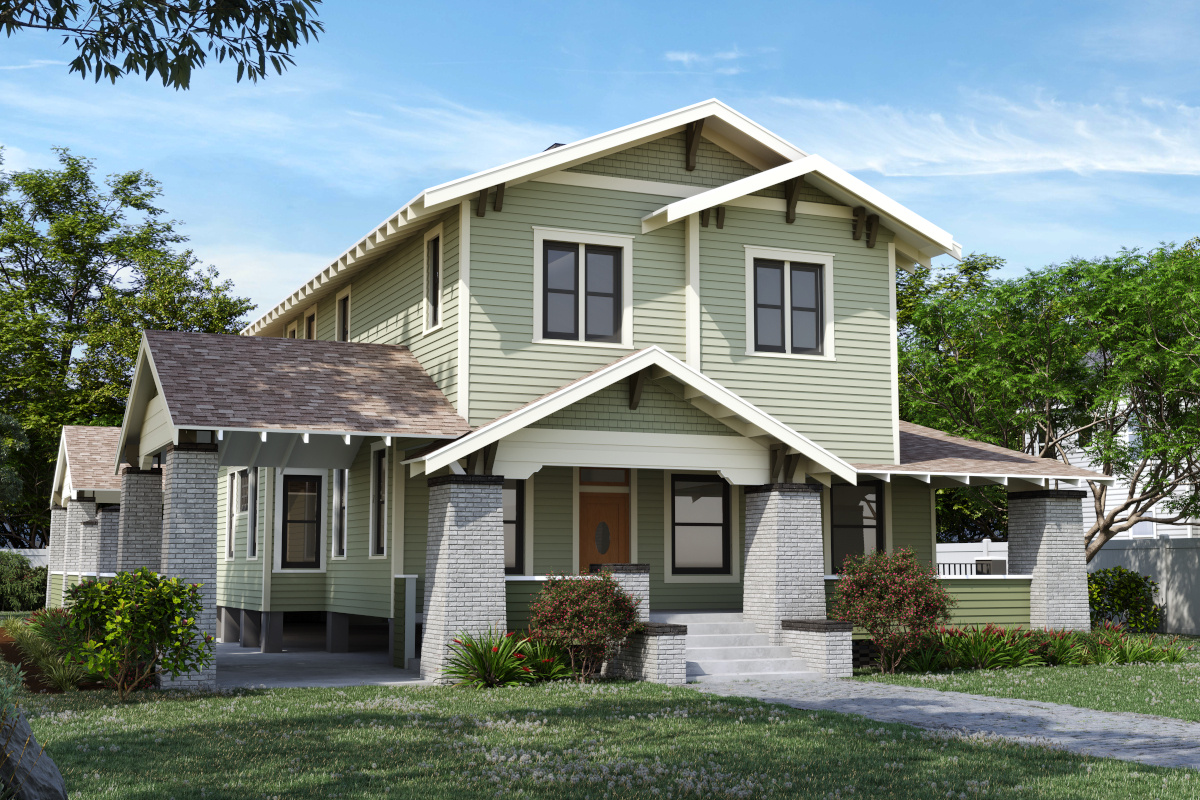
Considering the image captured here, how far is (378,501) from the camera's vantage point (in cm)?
2069

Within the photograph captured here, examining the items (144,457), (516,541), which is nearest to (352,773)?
(516,541)

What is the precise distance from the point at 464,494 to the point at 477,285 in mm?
3561

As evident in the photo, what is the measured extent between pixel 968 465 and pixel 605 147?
8509 mm

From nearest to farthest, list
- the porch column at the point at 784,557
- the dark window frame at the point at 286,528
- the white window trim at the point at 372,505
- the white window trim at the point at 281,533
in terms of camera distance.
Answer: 1. the porch column at the point at 784,557
2. the white window trim at the point at 372,505
3. the white window trim at the point at 281,533
4. the dark window frame at the point at 286,528

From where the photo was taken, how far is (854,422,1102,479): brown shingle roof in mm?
20375

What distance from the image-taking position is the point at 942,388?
94.6ft

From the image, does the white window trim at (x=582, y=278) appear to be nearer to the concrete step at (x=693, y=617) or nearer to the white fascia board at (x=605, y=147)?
the white fascia board at (x=605, y=147)

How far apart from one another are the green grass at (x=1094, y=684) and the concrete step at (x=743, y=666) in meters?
1.04

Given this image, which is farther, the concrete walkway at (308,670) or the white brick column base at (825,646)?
the white brick column base at (825,646)

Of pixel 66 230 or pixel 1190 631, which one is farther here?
pixel 66 230

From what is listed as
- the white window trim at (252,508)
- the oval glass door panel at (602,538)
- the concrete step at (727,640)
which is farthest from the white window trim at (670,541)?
the white window trim at (252,508)

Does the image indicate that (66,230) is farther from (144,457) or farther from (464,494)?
(464,494)

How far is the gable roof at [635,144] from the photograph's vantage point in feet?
59.7

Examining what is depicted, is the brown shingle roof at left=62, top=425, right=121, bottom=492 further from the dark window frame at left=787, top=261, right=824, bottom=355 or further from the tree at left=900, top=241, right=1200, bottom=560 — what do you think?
the tree at left=900, top=241, right=1200, bottom=560
